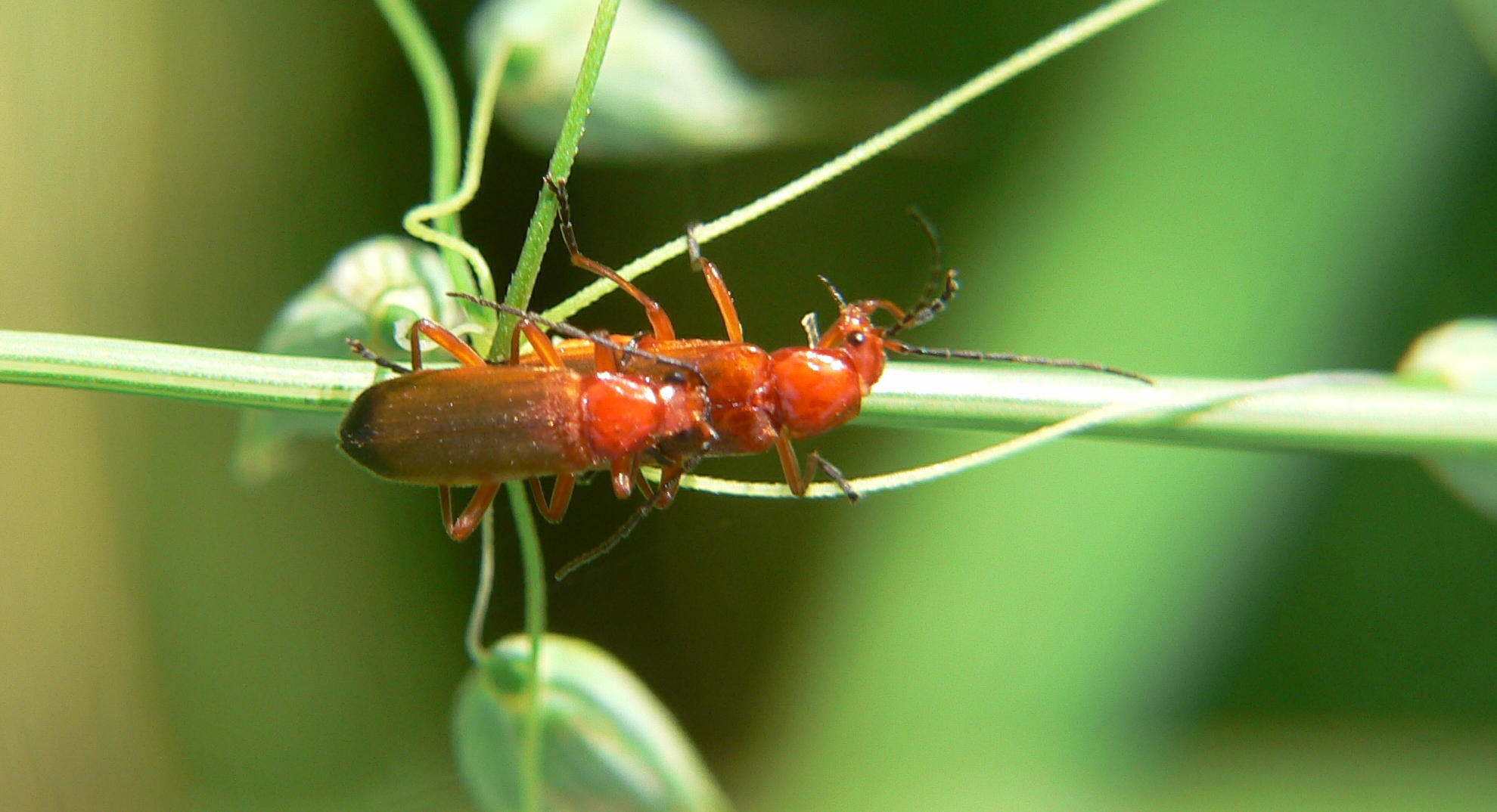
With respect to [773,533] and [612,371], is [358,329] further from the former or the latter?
[773,533]

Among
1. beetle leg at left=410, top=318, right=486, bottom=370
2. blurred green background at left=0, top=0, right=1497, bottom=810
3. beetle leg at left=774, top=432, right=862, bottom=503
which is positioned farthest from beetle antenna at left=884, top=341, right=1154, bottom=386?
beetle leg at left=410, top=318, right=486, bottom=370

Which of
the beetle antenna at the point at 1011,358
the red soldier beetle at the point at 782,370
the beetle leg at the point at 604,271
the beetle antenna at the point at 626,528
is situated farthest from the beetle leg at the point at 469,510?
the beetle antenna at the point at 1011,358

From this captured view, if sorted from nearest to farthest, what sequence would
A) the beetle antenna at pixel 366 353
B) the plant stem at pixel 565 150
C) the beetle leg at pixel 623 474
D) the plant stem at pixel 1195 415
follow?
1. the plant stem at pixel 565 150
2. the plant stem at pixel 1195 415
3. the beetle antenna at pixel 366 353
4. the beetle leg at pixel 623 474

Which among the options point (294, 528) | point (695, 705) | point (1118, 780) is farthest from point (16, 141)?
point (1118, 780)

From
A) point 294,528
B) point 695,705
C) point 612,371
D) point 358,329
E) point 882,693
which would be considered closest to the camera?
point 358,329

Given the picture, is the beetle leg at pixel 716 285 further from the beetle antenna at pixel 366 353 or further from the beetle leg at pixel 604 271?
the beetle antenna at pixel 366 353

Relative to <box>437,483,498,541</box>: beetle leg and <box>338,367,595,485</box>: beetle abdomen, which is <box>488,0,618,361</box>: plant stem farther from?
<box>437,483,498,541</box>: beetle leg
